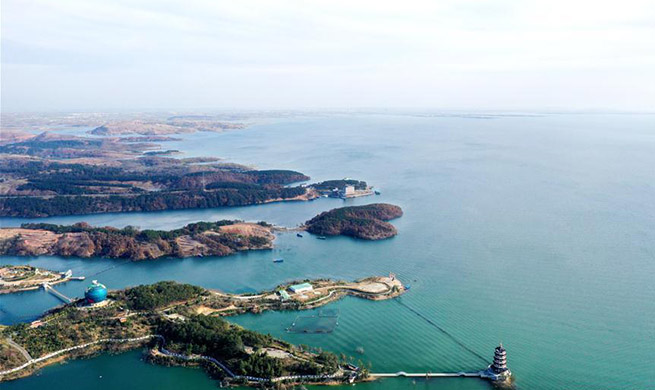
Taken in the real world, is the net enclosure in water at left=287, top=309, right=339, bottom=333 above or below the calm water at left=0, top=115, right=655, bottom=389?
below

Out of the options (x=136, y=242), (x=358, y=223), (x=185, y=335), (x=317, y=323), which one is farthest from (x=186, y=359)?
(x=358, y=223)

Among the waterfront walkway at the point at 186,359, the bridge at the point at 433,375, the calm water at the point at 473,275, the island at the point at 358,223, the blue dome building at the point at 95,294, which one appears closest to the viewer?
Answer: the waterfront walkway at the point at 186,359

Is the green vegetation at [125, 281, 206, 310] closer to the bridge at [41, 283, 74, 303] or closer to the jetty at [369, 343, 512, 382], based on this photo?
the bridge at [41, 283, 74, 303]

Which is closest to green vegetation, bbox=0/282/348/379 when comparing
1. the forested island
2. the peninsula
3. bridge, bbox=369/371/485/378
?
bridge, bbox=369/371/485/378

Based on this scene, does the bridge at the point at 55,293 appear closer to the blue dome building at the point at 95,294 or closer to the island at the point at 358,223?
the blue dome building at the point at 95,294

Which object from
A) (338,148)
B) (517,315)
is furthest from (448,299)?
(338,148)

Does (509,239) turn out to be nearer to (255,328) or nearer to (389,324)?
(389,324)

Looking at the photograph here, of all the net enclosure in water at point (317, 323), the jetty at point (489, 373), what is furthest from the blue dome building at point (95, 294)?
the jetty at point (489, 373)
